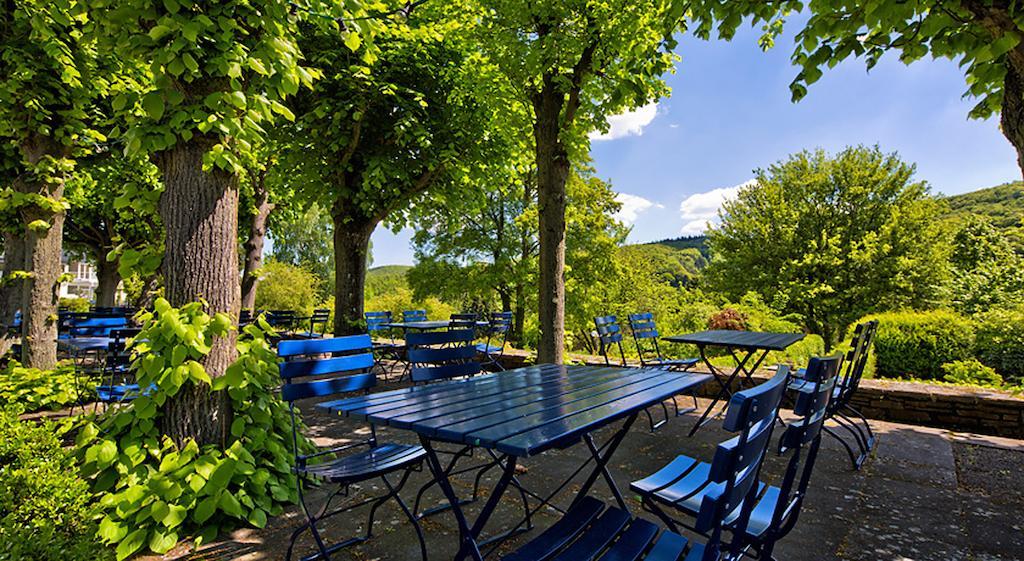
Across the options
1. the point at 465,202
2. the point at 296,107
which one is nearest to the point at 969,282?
the point at 465,202

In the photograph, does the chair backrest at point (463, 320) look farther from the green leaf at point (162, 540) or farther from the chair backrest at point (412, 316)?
the green leaf at point (162, 540)

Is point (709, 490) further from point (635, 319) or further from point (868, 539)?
point (635, 319)

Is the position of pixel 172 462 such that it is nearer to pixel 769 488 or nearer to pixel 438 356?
pixel 438 356

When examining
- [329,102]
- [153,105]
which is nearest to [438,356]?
[153,105]

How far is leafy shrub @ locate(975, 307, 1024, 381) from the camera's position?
649cm

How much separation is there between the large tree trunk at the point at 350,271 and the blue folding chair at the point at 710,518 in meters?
6.76

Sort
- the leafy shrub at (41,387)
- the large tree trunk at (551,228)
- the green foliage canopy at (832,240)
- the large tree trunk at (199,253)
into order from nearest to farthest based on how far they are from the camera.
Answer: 1. the large tree trunk at (199,253)
2. the leafy shrub at (41,387)
3. the large tree trunk at (551,228)
4. the green foliage canopy at (832,240)

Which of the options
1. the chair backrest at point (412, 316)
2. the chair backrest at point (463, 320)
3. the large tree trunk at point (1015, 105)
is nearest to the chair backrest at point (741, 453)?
the large tree trunk at point (1015, 105)

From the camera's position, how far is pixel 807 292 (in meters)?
18.0

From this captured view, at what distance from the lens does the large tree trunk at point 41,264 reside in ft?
17.9

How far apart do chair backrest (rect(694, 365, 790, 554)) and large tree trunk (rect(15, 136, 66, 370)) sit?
288 inches

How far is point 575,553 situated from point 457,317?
5946 millimetres

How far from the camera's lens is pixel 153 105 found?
2547 mm

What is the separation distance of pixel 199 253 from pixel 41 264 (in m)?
4.56
